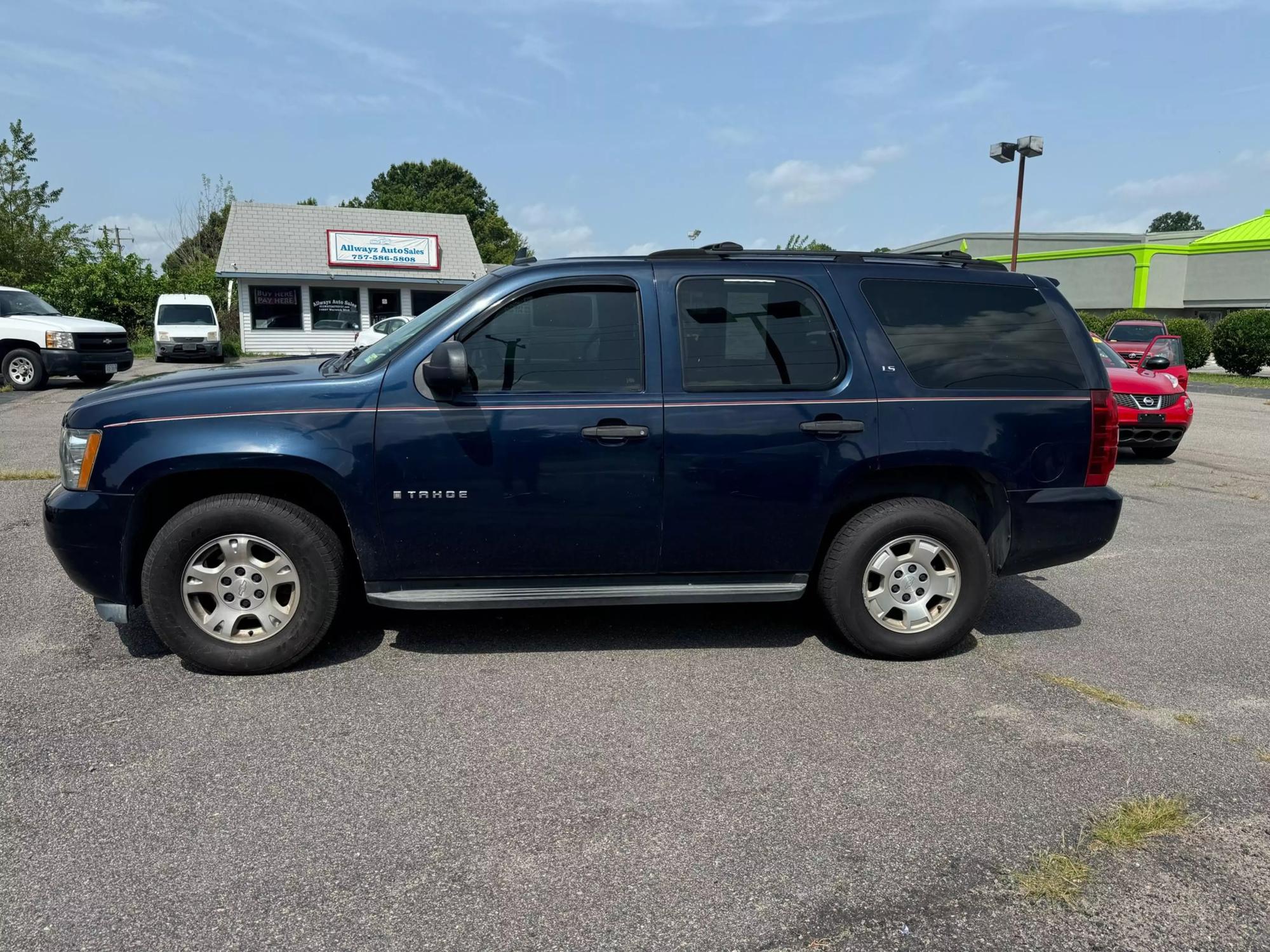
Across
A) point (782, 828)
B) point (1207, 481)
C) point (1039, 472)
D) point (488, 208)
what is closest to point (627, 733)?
point (782, 828)

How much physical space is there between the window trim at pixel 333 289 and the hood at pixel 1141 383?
25600 millimetres

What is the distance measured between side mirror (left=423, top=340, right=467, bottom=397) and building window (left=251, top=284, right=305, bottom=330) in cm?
2983

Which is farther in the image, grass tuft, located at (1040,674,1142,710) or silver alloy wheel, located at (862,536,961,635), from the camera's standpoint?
silver alloy wheel, located at (862,536,961,635)

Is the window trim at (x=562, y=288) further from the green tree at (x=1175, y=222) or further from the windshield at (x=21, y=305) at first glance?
the green tree at (x=1175, y=222)

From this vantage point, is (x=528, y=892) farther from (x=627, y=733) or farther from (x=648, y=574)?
(x=648, y=574)

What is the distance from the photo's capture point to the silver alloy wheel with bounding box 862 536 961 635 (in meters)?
4.57

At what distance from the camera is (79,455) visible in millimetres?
4191

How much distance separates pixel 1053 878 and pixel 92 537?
13.0 feet

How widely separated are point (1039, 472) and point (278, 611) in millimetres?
3643

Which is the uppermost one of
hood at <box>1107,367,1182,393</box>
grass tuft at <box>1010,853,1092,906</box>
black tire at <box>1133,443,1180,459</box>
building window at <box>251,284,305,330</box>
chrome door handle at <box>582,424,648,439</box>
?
building window at <box>251,284,305,330</box>

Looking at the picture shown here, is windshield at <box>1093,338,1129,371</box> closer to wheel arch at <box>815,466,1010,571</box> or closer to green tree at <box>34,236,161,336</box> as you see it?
wheel arch at <box>815,466,1010,571</box>

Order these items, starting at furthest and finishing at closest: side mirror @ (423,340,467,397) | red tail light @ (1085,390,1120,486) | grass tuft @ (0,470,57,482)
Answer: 1. grass tuft @ (0,470,57,482)
2. red tail light @ (1085,390,1120,486)
3. side mirror @ (423,340,467,397)

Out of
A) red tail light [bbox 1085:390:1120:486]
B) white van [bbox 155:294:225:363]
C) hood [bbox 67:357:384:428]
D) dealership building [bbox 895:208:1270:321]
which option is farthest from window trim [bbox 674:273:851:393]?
dealership building [bbox 895:208:1270:321]

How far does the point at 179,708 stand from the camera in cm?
394
